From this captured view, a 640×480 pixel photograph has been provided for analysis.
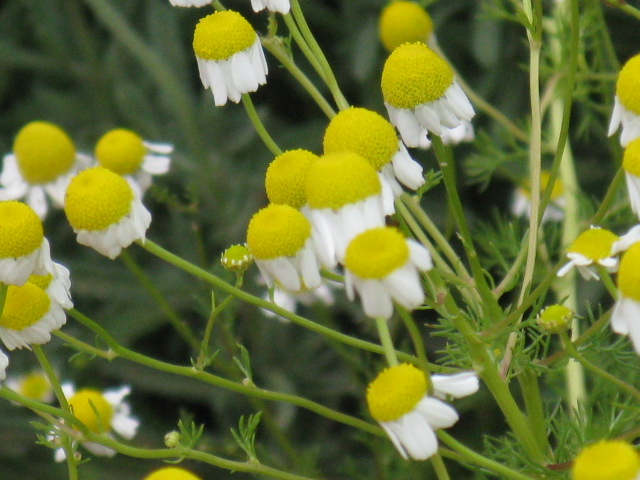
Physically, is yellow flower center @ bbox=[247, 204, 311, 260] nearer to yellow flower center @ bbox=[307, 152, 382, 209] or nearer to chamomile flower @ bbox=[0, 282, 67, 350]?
yellow flower center @ bbox=[307, 152, 382, 209]

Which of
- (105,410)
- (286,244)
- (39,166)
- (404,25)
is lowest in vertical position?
(105,410)

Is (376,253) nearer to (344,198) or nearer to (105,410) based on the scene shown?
(344,198)

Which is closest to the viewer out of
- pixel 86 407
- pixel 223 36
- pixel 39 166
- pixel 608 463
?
pixel 608 463

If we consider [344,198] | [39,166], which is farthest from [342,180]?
[39,166]

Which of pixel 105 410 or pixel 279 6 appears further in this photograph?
pixel 105 410

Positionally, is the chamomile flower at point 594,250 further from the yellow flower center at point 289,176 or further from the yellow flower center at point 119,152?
the yellow flower center at point 119,152
